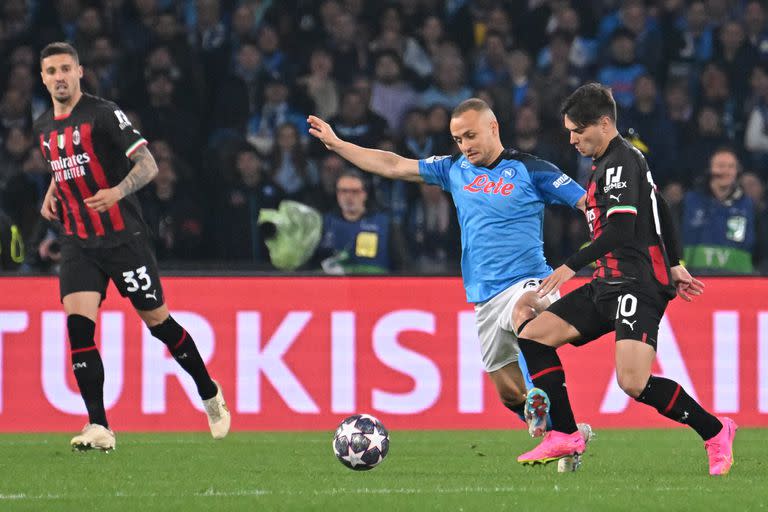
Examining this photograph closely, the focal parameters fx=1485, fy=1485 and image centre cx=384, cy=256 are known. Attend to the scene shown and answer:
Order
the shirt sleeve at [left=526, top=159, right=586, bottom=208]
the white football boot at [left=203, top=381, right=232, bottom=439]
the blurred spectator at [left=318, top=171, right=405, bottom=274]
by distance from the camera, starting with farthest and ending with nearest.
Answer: the blurred spectator at [left=318, top=171, right=405, bottom=274], the white football boot at [left=203, top=381, right=232, bottom=439], the shirt sleeve at [left=526, top=159, right=586, bottom=208]

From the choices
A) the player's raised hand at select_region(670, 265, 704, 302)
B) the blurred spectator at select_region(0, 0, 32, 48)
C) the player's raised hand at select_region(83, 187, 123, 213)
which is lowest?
the player's raised hand at select_region(670, 265, 704, 302)

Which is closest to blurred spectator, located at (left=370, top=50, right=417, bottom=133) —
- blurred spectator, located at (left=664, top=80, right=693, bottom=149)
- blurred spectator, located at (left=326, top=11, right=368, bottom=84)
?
blurred spectator, located at (left=326, top=11, right=368, bottom=84)

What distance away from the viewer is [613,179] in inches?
268

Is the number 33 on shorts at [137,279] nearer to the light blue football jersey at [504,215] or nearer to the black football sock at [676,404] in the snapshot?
the light blue football jersey at [504,215]

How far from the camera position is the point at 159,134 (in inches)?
522

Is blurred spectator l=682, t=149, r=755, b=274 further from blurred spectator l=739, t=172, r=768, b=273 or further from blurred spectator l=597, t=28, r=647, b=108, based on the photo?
blurred spectator l=597, t=28, r=647, b=108

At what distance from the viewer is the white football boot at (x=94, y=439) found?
8.27 m

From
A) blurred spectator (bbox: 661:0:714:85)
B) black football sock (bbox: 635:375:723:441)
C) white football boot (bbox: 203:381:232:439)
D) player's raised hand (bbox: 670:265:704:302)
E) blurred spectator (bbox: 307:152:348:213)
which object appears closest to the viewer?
black football sock (bbox: 635:375:723:441)

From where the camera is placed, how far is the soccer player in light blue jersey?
303 inches

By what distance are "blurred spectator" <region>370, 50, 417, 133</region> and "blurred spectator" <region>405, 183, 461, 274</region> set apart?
46.0 inches

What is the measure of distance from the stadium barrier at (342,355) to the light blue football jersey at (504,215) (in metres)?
3.02

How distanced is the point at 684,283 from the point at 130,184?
10.3 ft

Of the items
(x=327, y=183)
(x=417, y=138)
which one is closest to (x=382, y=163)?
(x=327, y=183)

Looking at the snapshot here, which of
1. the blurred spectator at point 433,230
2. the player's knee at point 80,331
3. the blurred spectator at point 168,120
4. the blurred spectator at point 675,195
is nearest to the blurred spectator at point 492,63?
the blurred spectator at point 433,230
